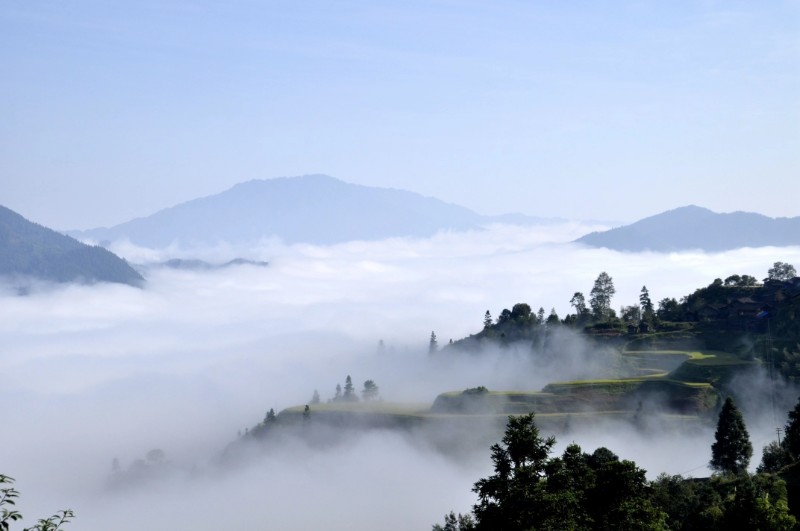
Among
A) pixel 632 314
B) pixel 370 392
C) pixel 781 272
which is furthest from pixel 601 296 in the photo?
pixel 370 392

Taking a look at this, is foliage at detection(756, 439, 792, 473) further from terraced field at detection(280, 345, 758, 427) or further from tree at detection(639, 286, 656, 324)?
tree at detection(639, 286, 656, 324)

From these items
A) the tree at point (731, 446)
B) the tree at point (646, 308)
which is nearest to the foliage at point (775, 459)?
the tree at point (731, 446)

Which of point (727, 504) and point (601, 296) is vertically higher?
point (601, 296)

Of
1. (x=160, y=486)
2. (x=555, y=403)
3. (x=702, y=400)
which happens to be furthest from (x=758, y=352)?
(x=160, y=486)

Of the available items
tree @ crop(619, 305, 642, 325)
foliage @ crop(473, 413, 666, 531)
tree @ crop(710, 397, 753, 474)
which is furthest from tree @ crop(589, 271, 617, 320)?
foliage @ crop(473, 413, 666, 531)

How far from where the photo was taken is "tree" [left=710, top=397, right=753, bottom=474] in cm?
8625

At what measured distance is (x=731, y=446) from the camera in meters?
86.4

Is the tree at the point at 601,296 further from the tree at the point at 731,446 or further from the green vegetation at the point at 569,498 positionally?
the green vegetation at the point at 569,498

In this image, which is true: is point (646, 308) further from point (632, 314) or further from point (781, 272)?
point (781, 272)

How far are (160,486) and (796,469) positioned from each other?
136 metres

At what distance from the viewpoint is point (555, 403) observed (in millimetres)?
133000

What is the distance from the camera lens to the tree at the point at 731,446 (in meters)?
86.2

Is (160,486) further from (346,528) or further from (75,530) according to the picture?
(346,528)

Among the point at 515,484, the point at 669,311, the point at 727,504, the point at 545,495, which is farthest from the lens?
the point at 669,311
